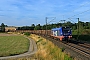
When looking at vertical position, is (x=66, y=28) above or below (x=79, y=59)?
above

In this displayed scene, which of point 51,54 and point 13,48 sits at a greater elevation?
point 51,54

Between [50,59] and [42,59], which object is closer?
[50,59]

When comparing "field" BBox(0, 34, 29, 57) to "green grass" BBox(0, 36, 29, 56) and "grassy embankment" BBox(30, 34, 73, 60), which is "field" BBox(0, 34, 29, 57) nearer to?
"green grass" BBox(0, 36, 29, 56)

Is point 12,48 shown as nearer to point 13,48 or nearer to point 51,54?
point 13,48

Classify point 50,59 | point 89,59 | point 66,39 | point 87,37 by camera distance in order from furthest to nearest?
point 87,37
point 66,39
point 50,59
point 89,59

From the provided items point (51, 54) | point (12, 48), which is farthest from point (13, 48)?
point (51, 54)

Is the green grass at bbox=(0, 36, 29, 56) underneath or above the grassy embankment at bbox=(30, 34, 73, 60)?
underneath

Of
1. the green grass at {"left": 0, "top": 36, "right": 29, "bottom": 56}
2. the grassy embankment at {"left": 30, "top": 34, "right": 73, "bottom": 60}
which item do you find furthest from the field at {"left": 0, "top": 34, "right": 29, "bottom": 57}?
the grassy embankment at {"left": 30, "top": 34, "right": 73, "bottom": 60}

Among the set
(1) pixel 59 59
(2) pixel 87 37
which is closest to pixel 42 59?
(1) pixel 59 59

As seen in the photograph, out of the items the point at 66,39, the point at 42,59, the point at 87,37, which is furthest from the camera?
the point at 87,37

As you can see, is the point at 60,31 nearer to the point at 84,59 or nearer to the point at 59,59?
the point at 59,59

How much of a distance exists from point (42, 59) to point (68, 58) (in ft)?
14.4

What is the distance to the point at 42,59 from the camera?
19.6 m

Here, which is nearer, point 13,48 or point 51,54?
point 51,54
